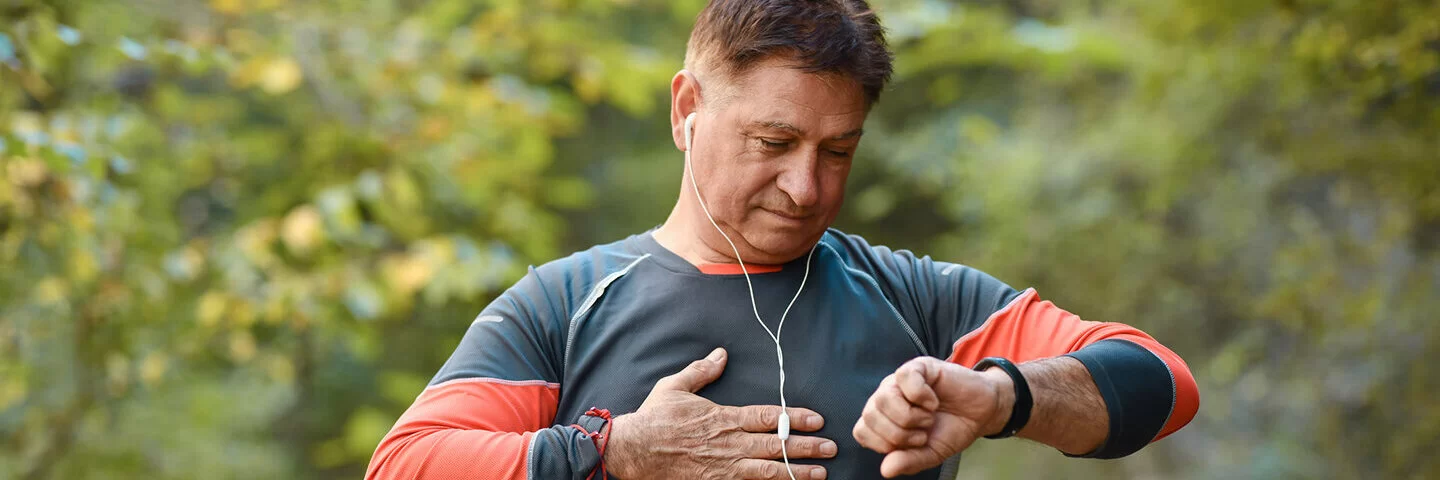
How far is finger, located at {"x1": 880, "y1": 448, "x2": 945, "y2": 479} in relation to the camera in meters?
1.75

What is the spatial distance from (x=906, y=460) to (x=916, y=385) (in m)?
0.12

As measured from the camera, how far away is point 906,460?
1748 mm

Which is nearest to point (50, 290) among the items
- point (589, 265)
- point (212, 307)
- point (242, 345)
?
point (212, 307)

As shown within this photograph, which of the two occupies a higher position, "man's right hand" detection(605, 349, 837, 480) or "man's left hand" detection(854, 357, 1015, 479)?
"man's left hand" detection(854, 357, 1015, 479)

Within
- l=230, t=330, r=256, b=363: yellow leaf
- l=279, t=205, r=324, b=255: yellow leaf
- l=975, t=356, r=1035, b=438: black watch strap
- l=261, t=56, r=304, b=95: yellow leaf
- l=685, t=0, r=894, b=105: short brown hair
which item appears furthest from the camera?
l=230, t=330, r=256, b=363: yellow leaf

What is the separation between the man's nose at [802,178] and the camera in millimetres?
2031

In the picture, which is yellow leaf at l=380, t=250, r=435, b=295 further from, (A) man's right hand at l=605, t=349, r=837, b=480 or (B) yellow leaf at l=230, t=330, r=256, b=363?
(A) man's right hand at l=605, t=349, r=837, b=480

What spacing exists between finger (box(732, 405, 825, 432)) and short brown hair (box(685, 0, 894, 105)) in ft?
1.81

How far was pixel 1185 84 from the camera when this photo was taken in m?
5.74

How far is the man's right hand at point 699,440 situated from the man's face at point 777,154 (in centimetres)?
29

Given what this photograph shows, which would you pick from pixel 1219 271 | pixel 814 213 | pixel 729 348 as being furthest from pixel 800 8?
pixel 1219 271

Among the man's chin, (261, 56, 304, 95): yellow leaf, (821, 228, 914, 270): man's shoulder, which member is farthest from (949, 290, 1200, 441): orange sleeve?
(261, 56, 304, 95): yellow leaf

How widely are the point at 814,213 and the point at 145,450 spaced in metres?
4.88

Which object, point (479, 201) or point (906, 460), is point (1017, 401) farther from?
point (479, 201)
